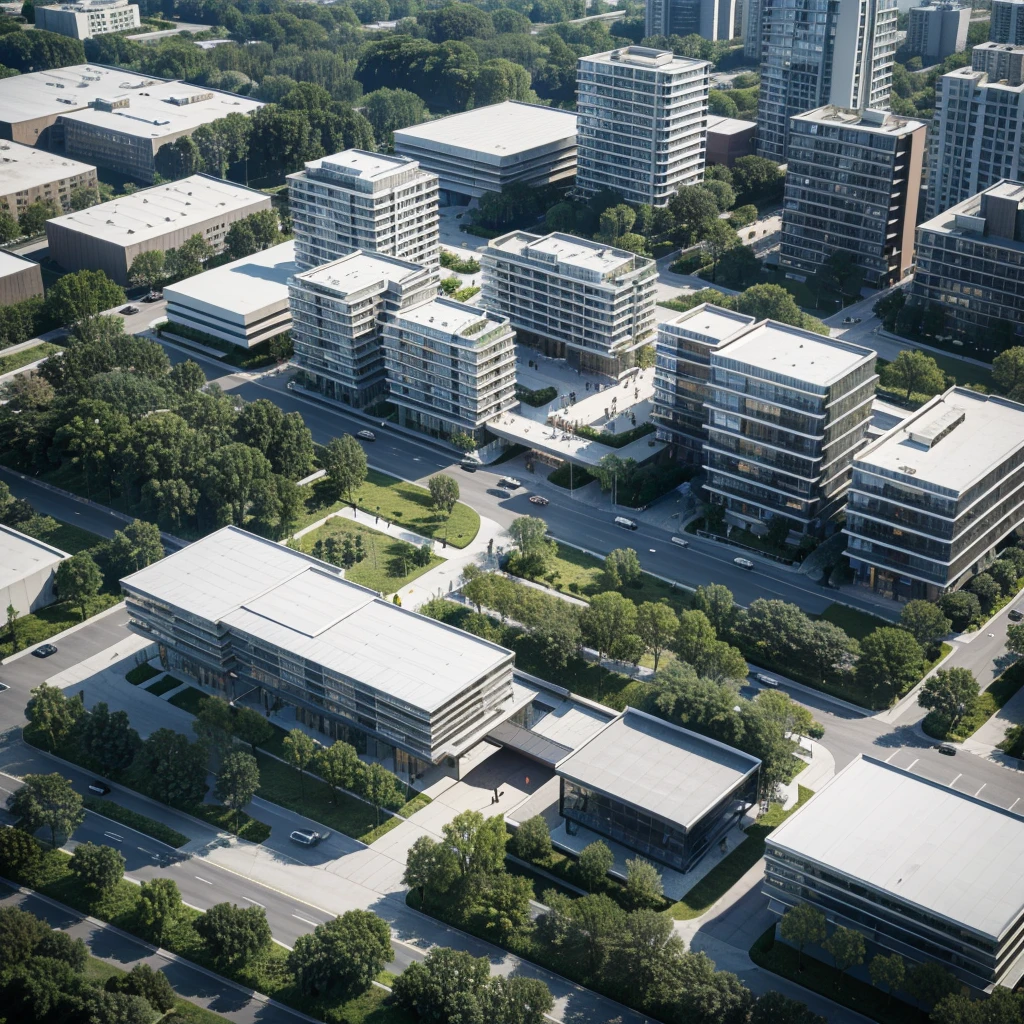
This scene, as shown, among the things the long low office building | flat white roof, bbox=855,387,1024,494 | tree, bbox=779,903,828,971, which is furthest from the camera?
flat white roof, bbox=855,387,1024,494

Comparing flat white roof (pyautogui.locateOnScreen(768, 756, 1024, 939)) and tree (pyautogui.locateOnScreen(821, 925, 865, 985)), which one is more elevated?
flat white roof (pyautogui.locateOnScreen(768, 756, 1024, 939))

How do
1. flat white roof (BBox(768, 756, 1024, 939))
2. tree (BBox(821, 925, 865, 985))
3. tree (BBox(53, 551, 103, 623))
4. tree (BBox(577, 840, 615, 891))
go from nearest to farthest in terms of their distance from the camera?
flat white roof (BBox(768, 756, 1024, 939)) < tree (BBox(821, 925, 865, 985)) < tree (BBox(577, 840, 615, 891)) < tree (BBox(53, 551, 103, 623))

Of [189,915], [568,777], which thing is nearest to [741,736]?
[568,777]

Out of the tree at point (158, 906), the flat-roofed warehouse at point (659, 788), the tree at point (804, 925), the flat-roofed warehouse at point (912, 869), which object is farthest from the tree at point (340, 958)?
the flat-roofed warehouse at point (912, 869)

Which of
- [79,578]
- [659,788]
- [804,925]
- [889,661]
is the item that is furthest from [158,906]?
[889,661]

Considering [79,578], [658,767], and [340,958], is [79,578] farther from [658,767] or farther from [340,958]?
[658,767]

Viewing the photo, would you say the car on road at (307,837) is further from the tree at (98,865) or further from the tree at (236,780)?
the tree at (98,865)

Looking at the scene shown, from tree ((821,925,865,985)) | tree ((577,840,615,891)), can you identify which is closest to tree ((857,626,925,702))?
tree ((821,925,865,985))

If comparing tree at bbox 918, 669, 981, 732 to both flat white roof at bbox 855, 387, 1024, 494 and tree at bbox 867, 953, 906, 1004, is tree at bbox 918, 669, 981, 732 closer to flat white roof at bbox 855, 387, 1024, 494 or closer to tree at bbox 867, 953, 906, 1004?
flat white roof at bbox 855, 387, 1024, 494
